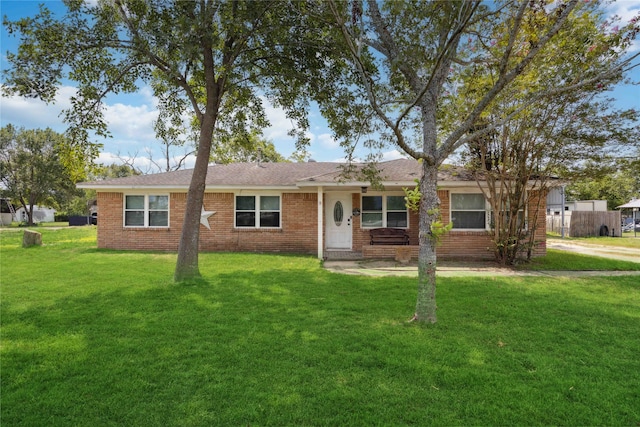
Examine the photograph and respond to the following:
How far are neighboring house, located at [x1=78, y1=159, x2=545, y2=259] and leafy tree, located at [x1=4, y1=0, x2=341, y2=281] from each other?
4.78 metres

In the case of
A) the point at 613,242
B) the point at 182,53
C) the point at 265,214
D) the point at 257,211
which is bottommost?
the point at 613,242

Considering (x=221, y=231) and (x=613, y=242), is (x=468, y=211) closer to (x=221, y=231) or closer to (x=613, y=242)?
(x=221, y=231)

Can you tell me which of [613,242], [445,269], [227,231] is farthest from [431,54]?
[613,242]

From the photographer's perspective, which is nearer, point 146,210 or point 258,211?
point 258,211

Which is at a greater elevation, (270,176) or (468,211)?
(270,176)

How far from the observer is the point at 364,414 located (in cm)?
277

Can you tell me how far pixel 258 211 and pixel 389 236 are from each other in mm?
5037

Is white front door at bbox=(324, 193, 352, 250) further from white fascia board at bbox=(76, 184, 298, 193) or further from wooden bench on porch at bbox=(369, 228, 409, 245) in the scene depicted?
white fascia board at bbox=(76, 184, 298, 193)

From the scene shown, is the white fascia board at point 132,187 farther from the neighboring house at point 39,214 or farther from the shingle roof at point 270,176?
the neighboring house at point 39,214

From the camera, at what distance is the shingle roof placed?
1184cm

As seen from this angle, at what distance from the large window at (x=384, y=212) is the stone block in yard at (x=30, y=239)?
13.4 metres

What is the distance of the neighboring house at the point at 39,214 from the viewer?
1795 inches

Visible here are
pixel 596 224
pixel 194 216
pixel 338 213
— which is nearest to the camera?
pixel 194 216

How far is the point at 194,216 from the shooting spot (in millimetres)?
8016
